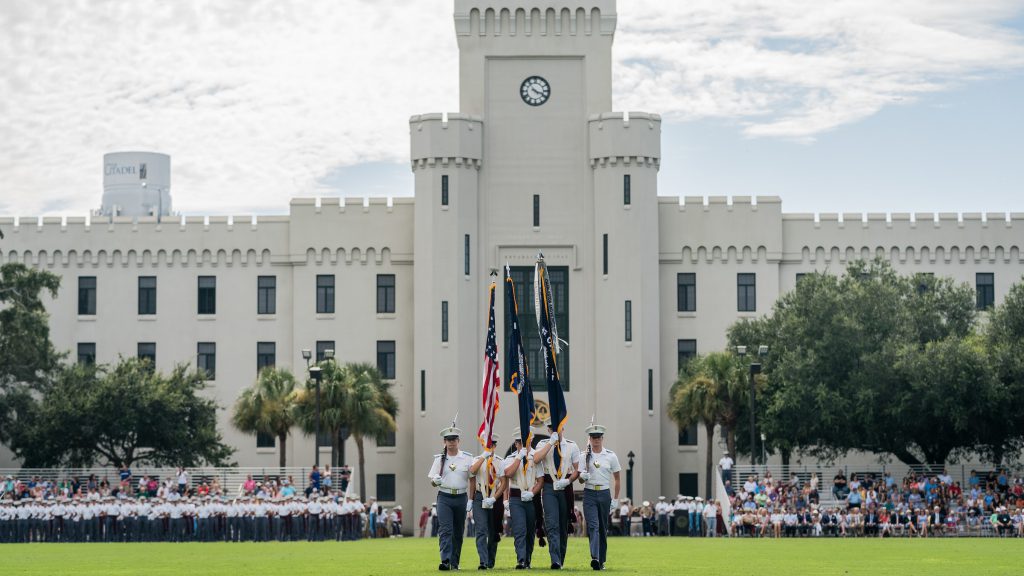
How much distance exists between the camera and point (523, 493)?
2473 cm

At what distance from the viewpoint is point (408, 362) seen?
6844 centimetres

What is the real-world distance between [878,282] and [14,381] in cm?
3367

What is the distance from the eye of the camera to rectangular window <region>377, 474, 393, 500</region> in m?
67.2

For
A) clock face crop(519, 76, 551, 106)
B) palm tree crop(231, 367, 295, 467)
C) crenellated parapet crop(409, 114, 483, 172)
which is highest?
clock face crop(519, 76, 551, 106)

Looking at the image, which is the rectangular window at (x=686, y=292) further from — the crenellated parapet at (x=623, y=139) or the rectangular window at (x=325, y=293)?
the rectangular window at (x=325, y=293)

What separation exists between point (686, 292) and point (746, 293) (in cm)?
263

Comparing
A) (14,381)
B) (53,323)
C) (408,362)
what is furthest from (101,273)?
(408,362)

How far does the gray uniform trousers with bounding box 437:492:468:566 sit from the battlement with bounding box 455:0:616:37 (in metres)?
44.8

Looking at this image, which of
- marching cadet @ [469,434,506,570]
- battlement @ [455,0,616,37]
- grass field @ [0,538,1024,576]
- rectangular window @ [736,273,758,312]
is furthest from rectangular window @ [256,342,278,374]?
marching cadet @ [469,434,506,570]

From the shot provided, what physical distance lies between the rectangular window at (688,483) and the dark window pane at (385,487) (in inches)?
474

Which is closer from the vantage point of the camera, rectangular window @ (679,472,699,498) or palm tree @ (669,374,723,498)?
palm tree @ (669,374,723,498)

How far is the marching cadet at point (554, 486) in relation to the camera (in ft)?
80.8

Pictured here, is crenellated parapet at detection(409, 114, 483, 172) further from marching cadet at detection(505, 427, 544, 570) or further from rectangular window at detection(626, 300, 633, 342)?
marching cadet at detection(505, 427, 544, 570)

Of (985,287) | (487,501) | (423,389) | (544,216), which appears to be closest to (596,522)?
(487,501)
